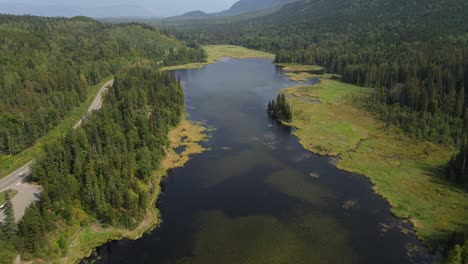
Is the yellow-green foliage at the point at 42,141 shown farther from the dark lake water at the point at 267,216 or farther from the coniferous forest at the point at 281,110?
the coniferous forest at the point at 281,110

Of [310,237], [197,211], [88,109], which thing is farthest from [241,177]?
[88,109]

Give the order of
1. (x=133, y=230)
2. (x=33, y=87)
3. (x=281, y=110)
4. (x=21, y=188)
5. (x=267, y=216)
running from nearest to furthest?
(x=133, y=230) < (x=267, y=216) < (x=21, y=188) < (x=281, y=110) < (x=33, y=87)

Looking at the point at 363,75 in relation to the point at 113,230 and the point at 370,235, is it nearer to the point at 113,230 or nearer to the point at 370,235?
the point at 370,235

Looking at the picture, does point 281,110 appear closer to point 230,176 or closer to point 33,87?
point 230,176

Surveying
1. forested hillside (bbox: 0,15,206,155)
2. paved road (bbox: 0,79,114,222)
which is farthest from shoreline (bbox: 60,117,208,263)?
forested hillside (bbox: 0,15,206,155)

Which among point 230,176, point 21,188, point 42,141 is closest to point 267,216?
point 230,176

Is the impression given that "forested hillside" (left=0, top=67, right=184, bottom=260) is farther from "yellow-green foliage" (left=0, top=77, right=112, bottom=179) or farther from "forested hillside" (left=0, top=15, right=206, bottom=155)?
"forested hillside" (left=0, top=15, right=206, bottom=155)
